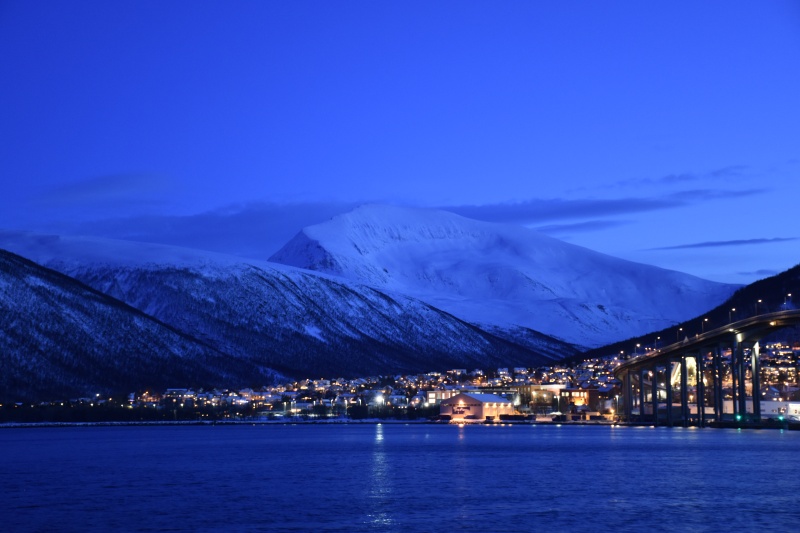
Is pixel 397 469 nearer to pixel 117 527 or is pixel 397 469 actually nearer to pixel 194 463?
pixel 194 463

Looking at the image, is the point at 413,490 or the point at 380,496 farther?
the point at 413,490

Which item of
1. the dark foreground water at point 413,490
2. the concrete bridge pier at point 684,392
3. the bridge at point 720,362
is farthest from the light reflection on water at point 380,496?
the concrete bridge pier at point 684,392

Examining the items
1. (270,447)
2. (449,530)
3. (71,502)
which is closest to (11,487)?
(71,502)

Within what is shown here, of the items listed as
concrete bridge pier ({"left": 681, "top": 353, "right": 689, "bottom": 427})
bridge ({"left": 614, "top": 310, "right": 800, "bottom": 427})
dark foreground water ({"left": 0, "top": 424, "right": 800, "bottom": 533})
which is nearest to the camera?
dark foreground water ({"left": 0, "top": 424, "right": 800, "bottom": 533})

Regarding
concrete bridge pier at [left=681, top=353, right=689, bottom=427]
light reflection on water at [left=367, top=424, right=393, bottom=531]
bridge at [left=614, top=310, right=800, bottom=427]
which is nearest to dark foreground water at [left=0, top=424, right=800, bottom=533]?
light reflection on water at [left=367, top=424, right=393, bottom=531]

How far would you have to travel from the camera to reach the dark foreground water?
50.7 metres

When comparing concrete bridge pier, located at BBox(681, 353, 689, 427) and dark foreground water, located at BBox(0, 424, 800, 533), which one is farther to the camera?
concrete bridge pier, located at BBox(681, 353, 689, 427)

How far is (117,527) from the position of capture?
49.9m

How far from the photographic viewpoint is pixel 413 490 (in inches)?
2554

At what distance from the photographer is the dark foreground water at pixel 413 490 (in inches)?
1996

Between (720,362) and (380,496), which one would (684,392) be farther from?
(380,496)

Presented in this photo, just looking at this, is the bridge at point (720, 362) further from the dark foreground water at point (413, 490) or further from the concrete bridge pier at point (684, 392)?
the dark foreground water at point (413, 490)

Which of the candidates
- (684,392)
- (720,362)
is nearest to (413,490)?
(720,362)

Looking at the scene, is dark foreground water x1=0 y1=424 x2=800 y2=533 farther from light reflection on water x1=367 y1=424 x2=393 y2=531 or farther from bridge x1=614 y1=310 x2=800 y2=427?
bridge x1=614 y1=310 x2=800 y2=427
